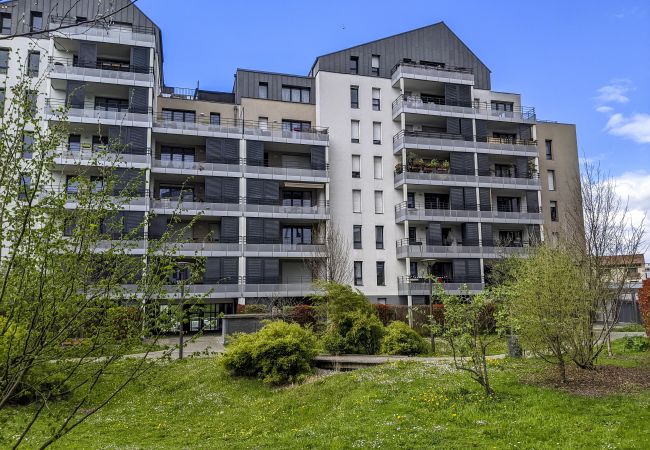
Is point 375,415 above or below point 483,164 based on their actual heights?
below

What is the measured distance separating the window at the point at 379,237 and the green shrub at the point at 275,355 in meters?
23.7

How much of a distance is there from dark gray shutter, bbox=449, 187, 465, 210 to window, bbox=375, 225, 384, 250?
20.2 feet

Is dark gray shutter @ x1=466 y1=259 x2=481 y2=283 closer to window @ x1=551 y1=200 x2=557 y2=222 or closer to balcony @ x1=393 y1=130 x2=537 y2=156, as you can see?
balcony @ x1=393 y1=130 x2=537 y2=156

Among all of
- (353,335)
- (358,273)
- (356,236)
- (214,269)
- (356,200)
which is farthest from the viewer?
(356,200)

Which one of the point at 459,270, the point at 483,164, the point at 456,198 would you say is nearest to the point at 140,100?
the point at 456,198

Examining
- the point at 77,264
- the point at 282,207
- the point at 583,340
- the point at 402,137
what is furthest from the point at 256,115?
the point at 77,264

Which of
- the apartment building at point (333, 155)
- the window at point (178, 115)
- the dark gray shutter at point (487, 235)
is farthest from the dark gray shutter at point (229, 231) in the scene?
the dark gray shutter at point (487, 235)

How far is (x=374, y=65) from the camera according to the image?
4262 centimetres

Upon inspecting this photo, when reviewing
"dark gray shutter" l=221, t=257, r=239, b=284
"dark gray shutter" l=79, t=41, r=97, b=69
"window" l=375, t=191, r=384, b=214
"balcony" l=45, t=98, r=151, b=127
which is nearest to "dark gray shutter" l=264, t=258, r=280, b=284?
"dark gray shutter" l=221, t=257, r=239, b=284

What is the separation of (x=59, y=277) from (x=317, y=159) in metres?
33.2

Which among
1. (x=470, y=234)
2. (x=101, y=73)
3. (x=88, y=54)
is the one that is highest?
(x=88, y=54)

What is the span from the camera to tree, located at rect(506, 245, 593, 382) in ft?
39.8

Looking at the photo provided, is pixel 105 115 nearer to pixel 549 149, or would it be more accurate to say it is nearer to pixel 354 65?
pixel 354 65

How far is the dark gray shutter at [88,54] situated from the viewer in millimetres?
33375
